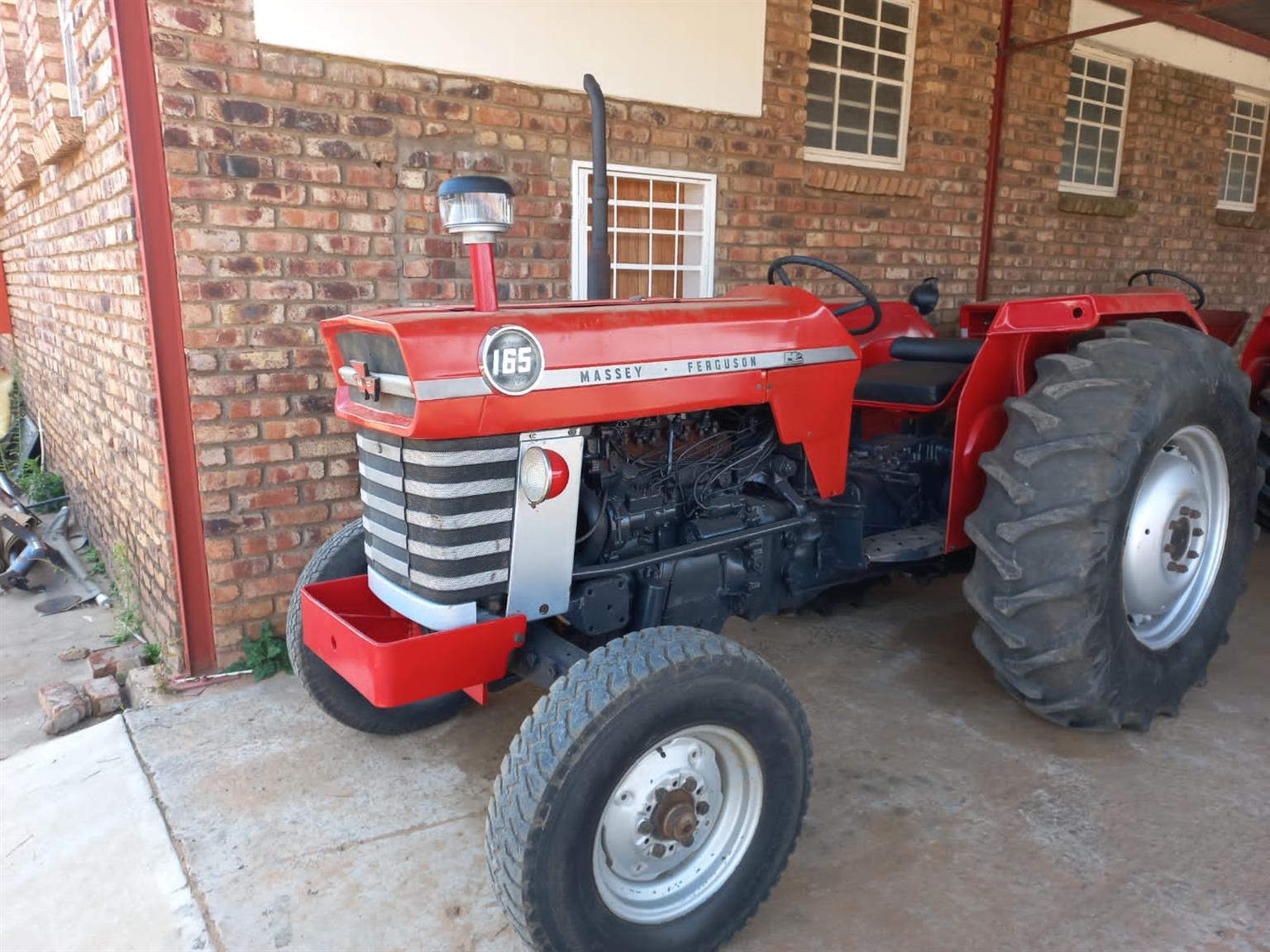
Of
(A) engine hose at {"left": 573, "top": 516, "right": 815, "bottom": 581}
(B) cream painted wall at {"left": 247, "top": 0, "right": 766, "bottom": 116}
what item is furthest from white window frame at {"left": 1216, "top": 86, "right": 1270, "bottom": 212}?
(A) engine hose at {"left": 573, "top": 516, "right": 815, "bottom": 581}

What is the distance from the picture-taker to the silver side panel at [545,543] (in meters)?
2.07

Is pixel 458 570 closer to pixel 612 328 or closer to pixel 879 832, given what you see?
pixel 612 328

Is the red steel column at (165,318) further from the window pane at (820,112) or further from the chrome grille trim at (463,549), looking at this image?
the window pane at (820,112)

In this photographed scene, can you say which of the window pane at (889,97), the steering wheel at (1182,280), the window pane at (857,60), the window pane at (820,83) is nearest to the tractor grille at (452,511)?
the steering wheel at (1182,280)

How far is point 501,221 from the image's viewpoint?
6.46 ft

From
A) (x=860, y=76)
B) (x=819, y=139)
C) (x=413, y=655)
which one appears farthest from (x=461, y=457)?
(x=860, y=76)

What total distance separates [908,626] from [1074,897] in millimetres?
1651

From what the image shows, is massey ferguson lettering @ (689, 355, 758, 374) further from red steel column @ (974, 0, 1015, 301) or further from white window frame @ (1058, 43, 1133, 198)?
white window frame @ (1058, 43, 1133, 198)

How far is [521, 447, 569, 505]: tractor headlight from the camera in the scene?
203 cm

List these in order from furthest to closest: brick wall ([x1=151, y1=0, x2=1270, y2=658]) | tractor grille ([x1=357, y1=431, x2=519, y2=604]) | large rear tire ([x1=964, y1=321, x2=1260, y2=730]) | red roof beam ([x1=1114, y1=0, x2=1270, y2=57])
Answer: red roof beam ([x1=1114, y1=0, x2=1270, y2=57]) < brick wall ([x1=151, y1=0, x2=1270, y2=658]) < large rear tire ([x1=964, y1=321, x2=1260, y2=730]) < tractor grille ([x1=357, y1=431, x2=519, y2=604])

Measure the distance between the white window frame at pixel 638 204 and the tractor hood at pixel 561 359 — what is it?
1.21 metres

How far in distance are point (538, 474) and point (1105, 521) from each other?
1.54 metres

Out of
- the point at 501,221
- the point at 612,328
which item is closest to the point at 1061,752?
the point at 612,328

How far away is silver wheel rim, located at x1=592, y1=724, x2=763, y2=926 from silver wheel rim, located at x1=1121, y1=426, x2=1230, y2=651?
1449 mm
